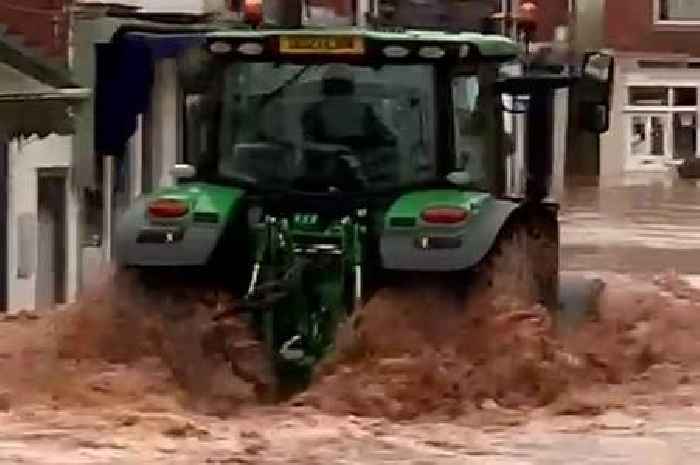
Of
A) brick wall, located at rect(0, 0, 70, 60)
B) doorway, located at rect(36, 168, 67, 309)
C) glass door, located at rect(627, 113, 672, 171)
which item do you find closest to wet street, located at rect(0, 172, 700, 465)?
doorway, located at rect(36, 168, 67, 309)

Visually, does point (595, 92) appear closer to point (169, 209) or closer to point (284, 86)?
point (284, 86)

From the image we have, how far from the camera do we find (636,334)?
13.2 m

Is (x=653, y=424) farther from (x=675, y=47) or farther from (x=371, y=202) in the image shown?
(x=675, y=47)

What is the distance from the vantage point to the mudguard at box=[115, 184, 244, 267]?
11023 mm

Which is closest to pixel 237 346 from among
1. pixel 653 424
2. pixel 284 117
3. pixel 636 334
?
pixel 284 117

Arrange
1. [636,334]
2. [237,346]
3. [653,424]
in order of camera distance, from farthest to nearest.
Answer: [636,334] < [237,346] < [653,424]

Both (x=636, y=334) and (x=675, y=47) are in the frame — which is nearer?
(x=636, y=334)

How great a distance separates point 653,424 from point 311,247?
207cm

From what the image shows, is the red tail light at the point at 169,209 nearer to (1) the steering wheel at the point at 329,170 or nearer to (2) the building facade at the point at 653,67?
(1) the steering wheel at the point at 329,170

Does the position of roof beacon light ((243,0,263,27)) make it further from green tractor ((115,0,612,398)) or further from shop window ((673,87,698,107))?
shop window ((673,87,698,107))

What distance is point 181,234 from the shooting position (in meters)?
11.1

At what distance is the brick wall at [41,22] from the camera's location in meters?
21.9

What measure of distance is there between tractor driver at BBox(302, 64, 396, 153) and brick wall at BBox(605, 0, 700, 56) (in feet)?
133

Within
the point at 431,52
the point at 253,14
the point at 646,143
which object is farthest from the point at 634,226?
the point at 431,52
